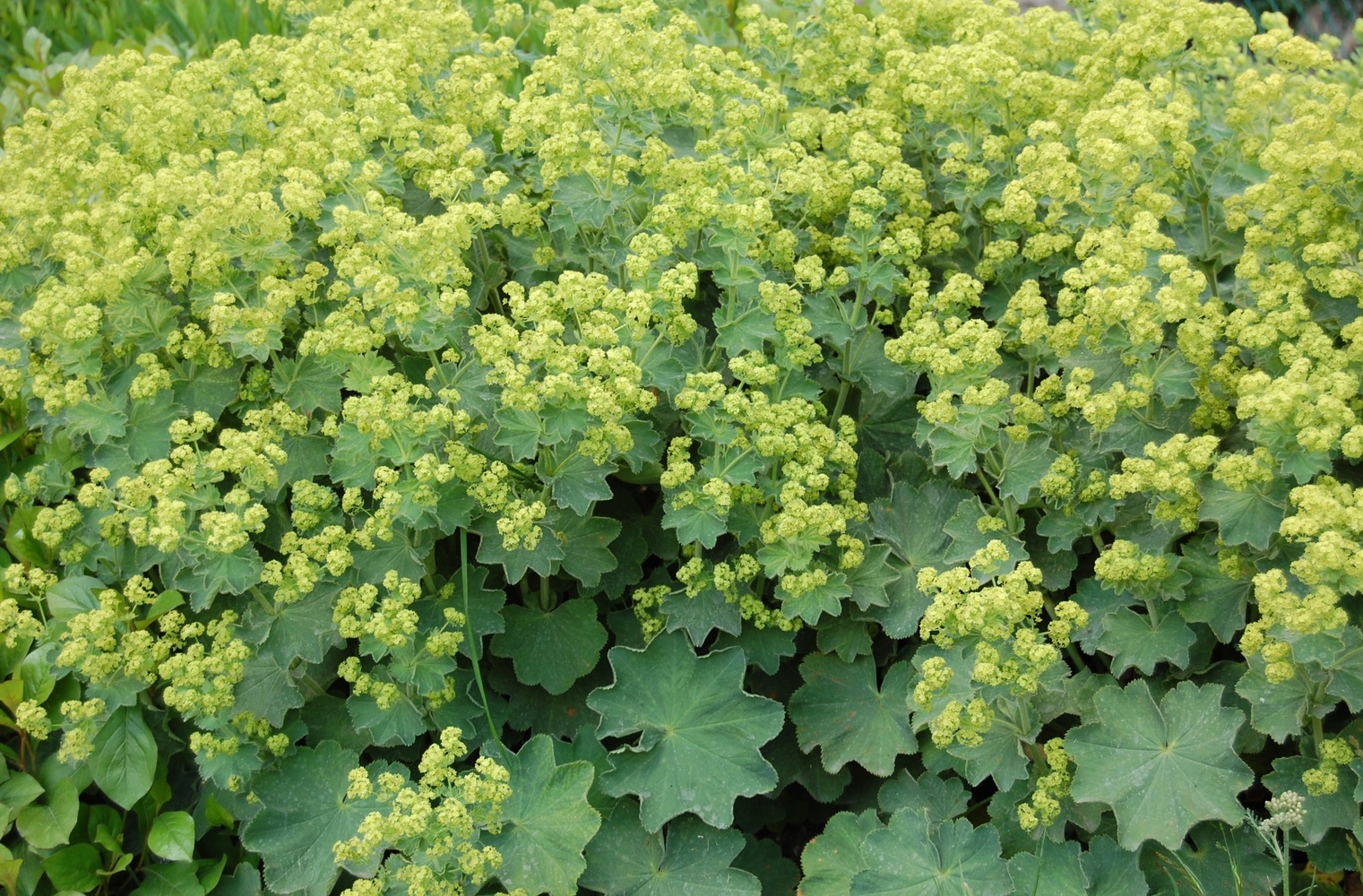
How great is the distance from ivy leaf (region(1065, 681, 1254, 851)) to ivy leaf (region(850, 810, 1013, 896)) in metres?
0.33

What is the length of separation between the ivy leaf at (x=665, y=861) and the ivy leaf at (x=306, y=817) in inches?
27.7

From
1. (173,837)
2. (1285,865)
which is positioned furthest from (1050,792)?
(173,837)

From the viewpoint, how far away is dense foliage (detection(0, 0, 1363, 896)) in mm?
3465

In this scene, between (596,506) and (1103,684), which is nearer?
(1103,684)

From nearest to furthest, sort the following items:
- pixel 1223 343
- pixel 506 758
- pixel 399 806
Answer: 1. pixel 399 806
2. pixel 506 758
3. pixel 1223 343

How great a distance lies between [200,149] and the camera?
14.5 ft

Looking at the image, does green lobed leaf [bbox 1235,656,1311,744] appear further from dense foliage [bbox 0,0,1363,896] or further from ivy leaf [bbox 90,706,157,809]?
ivy leaf [bbox 90,706,157,809]

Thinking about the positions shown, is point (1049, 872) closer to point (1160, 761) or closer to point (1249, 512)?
point (1160, 761)

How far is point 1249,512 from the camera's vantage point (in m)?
3.49

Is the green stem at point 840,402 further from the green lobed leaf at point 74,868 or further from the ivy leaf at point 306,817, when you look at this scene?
the green lobed leaf at point 74,868

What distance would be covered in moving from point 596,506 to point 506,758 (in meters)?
0.99

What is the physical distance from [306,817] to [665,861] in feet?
3.62

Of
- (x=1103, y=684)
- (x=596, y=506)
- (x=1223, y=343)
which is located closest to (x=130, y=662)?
(x=596, y=506)

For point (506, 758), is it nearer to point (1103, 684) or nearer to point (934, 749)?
point (934, 749)
